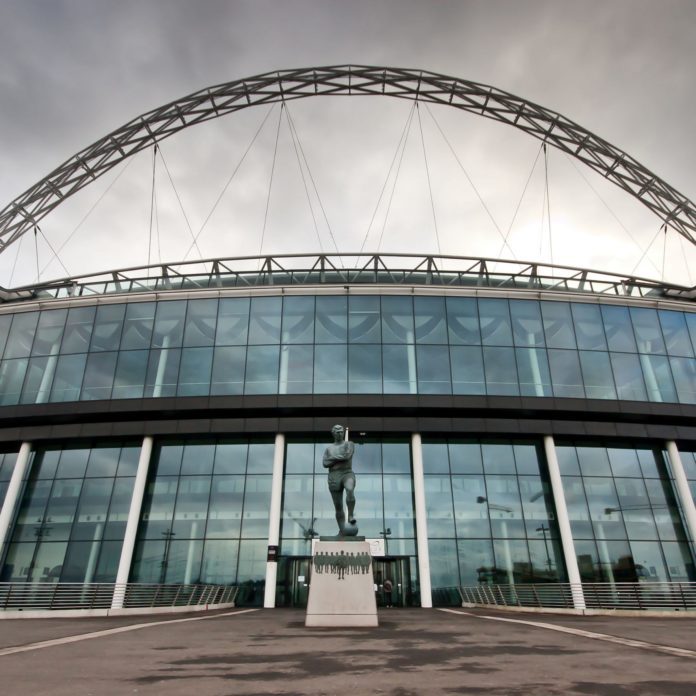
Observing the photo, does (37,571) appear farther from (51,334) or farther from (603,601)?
(603,601)

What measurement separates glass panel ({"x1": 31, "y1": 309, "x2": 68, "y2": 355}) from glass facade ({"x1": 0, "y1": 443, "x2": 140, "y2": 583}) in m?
6.02

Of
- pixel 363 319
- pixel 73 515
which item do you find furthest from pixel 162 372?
pixel 363 319

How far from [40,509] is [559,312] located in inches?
1252

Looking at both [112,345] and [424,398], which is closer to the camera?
[424,398]

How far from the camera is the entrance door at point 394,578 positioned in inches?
961

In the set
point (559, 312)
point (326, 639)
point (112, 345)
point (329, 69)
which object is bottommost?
point (326, 639)

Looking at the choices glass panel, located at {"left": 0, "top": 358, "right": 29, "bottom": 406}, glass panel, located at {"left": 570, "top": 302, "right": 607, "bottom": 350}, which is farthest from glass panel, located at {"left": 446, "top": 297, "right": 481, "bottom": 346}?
glass panel, located at {"left": 0, "top": 358, "right": 29, "bottom": 406}

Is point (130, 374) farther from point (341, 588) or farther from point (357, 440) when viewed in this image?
point (341, 588)

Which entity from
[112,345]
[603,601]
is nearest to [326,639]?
[603,601]

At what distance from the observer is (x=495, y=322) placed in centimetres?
2903

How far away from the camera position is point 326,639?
Answer: 9.71 meters

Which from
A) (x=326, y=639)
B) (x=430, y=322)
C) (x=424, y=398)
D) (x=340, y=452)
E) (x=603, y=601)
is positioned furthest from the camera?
(x=430, y=322)

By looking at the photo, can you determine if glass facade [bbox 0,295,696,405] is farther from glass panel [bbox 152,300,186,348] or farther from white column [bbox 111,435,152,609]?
white column [bbox 111,435,152,609]

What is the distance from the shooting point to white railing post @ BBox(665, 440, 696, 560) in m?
26.0
